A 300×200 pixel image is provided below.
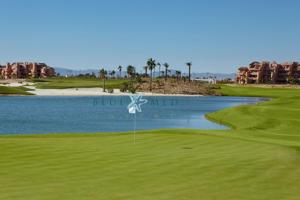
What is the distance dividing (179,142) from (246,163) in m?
6.11

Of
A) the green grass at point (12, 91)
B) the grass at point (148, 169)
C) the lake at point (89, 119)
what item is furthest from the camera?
the green grass at point (12, 91)

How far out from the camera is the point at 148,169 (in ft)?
54.7

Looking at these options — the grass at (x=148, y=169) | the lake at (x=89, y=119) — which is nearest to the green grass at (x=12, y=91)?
the lake at (x=89, y=119)

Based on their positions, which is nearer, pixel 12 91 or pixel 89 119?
pixel 89 119

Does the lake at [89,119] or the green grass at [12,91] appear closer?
the lake at [89,119]

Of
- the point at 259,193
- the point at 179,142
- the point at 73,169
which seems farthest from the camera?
the point at 179,142

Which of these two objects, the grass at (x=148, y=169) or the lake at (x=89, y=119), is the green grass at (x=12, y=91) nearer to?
the lake at (x=89, y=119)

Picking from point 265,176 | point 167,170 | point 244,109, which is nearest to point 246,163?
point 265,176

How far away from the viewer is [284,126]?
48.9 metres

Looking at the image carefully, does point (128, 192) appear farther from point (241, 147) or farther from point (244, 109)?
point (244, 109)

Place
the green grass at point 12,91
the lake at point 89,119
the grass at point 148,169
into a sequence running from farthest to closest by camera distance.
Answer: the green grass at point 12,91 → the lake at point 89,119 → the grass at point 148,169

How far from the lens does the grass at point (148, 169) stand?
14.0 m

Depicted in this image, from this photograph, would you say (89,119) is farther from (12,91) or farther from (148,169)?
(12,91)

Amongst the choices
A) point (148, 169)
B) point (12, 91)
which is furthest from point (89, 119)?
point (12, 91)
